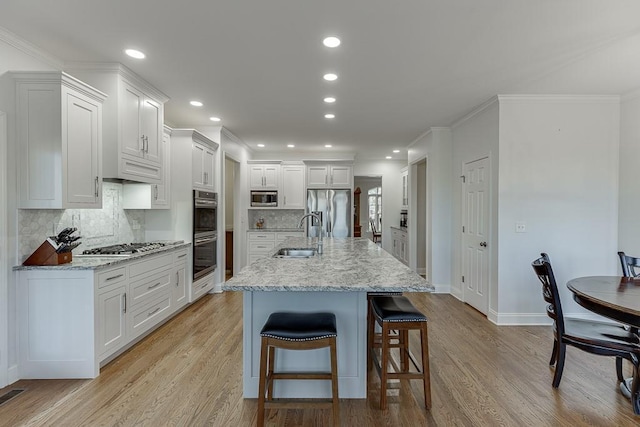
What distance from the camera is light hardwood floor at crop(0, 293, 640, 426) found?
85.5 inches

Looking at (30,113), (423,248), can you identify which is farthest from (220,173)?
(423,248)

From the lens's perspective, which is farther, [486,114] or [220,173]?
→ [220,173]

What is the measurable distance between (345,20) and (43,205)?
2.68 meters

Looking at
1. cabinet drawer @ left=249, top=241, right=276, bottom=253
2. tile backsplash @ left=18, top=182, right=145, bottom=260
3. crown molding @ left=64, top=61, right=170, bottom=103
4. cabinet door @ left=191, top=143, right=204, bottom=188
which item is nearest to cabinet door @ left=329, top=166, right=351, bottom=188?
cabinet drawer @ left=249, top=241, right=276, bottom=253

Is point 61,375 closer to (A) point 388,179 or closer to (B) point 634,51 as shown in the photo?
(B) point 634,51

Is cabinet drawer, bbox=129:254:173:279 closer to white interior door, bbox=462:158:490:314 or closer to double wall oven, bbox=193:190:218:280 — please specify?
double wall oven, bbox=193:190:218:280

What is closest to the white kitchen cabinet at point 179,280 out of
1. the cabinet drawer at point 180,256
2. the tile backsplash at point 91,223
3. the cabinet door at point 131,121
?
the cabinet drawer at point 180,256

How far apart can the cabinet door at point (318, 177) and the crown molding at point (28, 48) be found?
454 cm

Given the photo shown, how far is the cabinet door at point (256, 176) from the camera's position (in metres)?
7.21

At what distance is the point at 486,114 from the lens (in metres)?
4.28

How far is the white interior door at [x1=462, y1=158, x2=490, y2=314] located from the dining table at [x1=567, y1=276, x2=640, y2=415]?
1649 mm

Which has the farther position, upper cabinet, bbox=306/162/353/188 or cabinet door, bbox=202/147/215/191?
upper cabinet, bbox=306/162/353/188

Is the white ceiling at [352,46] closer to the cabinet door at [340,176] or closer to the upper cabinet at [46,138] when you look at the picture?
the upper cabinet at [46,138]

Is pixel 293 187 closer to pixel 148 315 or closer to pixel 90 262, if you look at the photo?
pixel 148 315
